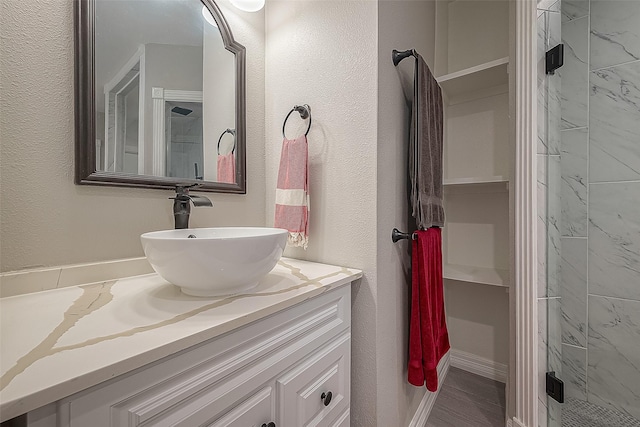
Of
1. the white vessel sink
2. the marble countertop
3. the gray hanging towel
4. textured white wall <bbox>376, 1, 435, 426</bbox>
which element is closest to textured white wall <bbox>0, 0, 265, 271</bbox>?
the marble countertop

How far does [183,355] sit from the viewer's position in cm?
48

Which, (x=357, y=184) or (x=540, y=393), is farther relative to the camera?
(x=540, y=393)

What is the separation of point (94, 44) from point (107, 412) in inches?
37.2

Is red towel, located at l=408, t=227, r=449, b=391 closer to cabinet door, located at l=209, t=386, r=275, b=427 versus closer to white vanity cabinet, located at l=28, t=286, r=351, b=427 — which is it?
white vanity cabinet, located at l=28, t=286, r=351, b=427

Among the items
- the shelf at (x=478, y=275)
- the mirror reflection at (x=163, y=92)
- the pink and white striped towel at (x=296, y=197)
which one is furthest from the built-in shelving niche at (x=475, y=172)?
the mirror reflection at (x=163, y=92)

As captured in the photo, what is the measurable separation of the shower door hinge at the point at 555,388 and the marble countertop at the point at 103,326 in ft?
3.80

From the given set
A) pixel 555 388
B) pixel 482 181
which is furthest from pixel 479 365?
pixel 482 181

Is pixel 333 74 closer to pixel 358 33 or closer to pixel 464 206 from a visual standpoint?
pixel 358 33

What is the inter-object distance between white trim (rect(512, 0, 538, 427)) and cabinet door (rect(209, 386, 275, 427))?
44.7 inches

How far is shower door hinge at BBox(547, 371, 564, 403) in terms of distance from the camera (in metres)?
1.19

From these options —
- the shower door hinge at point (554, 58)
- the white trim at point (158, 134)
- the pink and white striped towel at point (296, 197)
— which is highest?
the shower door hinge at point (554, 58)

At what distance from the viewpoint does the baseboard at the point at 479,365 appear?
1.70m

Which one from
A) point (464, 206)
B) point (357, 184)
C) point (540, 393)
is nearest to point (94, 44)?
point (357, 184)

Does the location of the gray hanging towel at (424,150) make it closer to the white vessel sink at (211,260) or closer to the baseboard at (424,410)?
the white vessel sink at (211,260)
